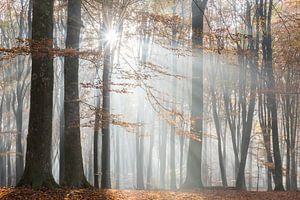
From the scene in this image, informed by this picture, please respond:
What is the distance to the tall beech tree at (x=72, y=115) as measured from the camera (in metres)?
12.1

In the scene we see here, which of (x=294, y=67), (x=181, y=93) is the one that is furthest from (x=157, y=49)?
(x=294, y=67)

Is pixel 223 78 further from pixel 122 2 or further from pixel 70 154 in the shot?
pixel 70 154

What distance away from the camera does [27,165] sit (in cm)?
972

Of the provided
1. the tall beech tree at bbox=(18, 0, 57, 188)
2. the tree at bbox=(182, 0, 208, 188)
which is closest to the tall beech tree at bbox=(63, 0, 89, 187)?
the tall beech tree at bbox=(18, 0, 57, 188)

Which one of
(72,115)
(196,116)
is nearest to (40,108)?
(72,115)

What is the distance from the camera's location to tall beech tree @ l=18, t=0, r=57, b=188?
31.9ft

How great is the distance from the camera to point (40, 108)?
9852mm

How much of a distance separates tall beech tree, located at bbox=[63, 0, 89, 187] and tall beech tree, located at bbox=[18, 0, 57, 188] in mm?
2002

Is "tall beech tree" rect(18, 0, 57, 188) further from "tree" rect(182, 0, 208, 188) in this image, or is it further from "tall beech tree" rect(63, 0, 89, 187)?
"tree" rect(182, 0, 208, 188)

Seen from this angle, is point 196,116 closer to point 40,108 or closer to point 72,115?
point 72,115

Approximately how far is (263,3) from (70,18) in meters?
12.6

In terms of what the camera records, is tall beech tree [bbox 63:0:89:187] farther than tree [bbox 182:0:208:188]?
No

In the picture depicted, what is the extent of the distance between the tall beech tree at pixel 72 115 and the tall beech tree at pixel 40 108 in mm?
2002

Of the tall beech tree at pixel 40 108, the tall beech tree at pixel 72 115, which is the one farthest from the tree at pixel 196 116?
the tall beech tree at pixel 40 108
